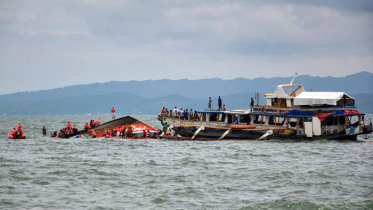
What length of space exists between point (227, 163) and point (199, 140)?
706 inches

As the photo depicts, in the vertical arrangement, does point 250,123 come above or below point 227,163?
above

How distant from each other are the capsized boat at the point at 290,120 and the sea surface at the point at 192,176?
50.2 inches

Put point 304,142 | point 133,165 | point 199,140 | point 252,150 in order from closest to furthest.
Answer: point 133,165 → point 252,150 → point 304,142 → point 199,140

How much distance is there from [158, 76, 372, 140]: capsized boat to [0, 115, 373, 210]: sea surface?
1276 millimetres

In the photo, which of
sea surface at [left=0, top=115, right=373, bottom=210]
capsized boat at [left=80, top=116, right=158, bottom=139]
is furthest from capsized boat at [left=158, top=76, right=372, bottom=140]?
capsized boat at [left=80, top=116, right=158, bottom=139]

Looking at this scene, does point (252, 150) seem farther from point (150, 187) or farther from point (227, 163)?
point (150, 187)

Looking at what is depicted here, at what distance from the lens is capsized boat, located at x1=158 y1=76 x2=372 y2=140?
5338 cm

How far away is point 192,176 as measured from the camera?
34.8 m

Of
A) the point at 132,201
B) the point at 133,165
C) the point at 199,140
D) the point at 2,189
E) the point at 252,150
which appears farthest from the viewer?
the point at 199,140

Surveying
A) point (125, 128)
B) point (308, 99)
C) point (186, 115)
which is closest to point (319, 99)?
point (308, 99)

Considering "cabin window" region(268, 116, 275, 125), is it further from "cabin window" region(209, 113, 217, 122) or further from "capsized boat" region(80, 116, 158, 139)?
"capsized boat" region(80, 116, 158, 139)

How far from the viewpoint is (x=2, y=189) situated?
30188mm

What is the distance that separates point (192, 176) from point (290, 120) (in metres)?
23.9

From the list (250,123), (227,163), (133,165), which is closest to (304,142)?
(250,123)
